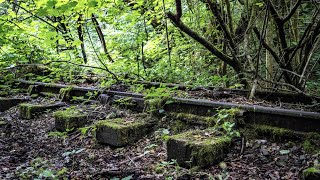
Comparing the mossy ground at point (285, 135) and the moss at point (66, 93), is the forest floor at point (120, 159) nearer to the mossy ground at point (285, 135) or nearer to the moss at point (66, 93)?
the mossy ground at point (285, 135)

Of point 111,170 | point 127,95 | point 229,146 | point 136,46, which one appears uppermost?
point 136,46

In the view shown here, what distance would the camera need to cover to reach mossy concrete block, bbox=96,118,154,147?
12.8 ft

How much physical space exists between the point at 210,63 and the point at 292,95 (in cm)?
450

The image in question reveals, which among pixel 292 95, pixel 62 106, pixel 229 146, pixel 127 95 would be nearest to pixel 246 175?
pixel 229 146

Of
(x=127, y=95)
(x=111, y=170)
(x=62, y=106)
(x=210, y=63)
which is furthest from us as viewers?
(x=210, y=63)

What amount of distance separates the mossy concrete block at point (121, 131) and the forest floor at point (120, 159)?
0.28 feet

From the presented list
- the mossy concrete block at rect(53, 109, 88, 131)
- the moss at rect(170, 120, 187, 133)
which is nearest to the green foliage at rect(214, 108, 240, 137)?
the moss at rect(170, 120, 187, 133)

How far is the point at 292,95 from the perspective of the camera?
4.24m

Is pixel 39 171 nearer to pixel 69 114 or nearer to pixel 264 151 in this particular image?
pixel 69 114

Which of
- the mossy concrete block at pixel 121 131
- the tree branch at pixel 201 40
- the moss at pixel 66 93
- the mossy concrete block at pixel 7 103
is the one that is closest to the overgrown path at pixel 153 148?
the mossy concrete block at pixel 121 131

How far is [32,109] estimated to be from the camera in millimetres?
5785

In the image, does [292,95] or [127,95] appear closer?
[292,95]

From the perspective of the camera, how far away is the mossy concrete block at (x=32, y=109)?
18.9ft

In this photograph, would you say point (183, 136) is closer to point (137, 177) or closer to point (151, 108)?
point (137, 177)
